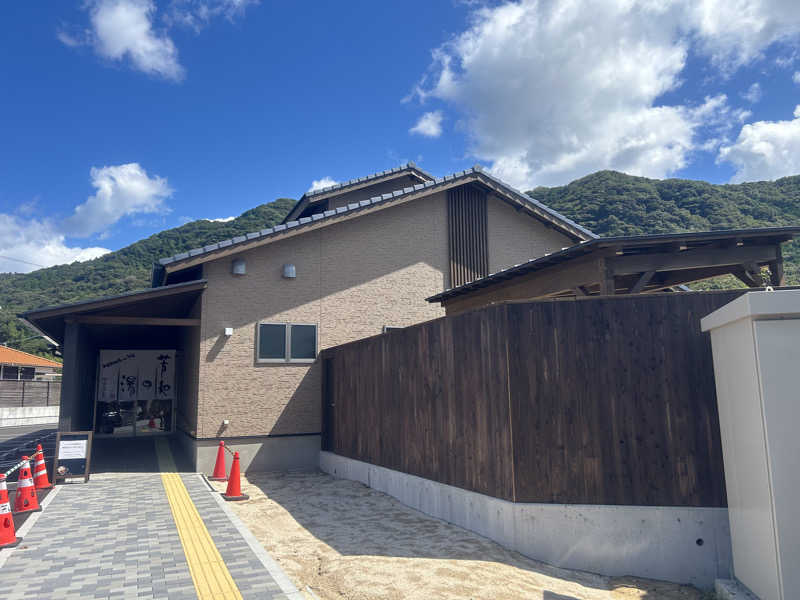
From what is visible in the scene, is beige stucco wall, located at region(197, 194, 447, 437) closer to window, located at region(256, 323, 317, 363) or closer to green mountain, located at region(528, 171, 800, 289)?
window, located at region(256, 323, 317, 363)

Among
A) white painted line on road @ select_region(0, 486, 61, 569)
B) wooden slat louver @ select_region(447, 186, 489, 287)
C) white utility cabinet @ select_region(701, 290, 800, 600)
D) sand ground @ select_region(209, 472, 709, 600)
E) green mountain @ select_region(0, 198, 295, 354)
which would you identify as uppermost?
green mountain @ select_region(0, 198, 295, 354)

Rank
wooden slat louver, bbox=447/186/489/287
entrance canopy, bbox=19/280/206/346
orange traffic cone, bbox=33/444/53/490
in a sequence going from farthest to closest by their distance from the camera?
wooden slat louver, bbox=447/186/489/287
entrance canopy, bbox=19/280/206/346
orange traffic cone, bbox=33/444/53/490

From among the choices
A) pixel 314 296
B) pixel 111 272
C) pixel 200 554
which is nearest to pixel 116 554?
pixel 200 554

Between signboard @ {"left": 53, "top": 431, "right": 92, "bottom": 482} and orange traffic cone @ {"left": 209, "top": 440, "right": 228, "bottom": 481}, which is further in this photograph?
orange traffic cone @ {"left": 209, "top": 440, "right": 228, "bottom": 481}

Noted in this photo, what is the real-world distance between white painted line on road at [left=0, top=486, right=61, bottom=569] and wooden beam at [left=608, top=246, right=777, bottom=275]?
348 inches

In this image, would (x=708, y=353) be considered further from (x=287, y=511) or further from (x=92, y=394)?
(x=92, y=394)

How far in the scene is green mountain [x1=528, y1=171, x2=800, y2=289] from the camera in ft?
141

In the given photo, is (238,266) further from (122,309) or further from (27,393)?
(27,393)

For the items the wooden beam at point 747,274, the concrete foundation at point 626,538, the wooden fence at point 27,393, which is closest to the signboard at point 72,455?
the concrete foundation at point 626,538

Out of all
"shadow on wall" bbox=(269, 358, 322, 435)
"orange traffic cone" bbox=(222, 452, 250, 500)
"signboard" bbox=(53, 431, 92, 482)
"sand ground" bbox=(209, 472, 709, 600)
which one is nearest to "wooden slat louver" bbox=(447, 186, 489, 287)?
"shadow on wall" bbox=(269, 358, 322, 435)

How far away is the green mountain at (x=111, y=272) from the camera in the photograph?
59.0 metres

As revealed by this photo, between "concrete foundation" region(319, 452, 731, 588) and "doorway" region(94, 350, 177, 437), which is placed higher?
"doorway" region(94, 350, 177, 437)

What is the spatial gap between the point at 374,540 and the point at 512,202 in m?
11.3

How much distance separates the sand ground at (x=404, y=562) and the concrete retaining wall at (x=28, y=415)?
1208 inches
